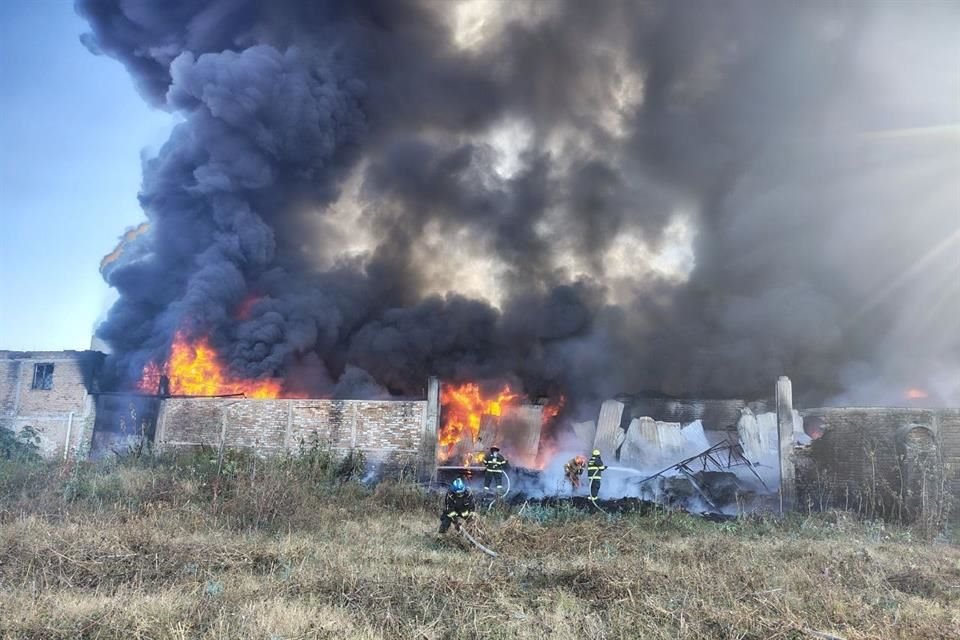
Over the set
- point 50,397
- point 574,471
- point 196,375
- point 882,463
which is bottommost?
point 574,471

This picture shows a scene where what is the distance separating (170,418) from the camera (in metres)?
19.2

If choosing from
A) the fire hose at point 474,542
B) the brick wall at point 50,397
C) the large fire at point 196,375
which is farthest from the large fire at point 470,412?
the fire hose at point 474,542

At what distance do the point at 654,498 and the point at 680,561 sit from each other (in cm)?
954

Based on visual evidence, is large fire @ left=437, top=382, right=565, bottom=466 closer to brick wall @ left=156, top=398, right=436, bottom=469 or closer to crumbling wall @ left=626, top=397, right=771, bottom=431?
crumbling wall @ left=626, top=397, right=771, bottom=431

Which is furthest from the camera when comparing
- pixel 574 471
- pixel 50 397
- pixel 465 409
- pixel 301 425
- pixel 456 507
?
pixel 465 409

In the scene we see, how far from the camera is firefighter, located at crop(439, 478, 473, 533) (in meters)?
9.77

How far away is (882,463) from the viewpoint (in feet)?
47.0

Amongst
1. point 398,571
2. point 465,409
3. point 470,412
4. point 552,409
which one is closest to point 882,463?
point 552,409

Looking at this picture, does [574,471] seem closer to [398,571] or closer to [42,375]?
[398,571]

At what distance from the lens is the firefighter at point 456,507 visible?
977 centimetres

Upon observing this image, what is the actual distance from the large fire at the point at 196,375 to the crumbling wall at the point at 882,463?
648 inches

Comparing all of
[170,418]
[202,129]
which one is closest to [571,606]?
[170,418]

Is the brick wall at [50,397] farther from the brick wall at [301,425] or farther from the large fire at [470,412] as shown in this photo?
the large fire at [470,412]

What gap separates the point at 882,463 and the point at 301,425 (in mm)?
14094
